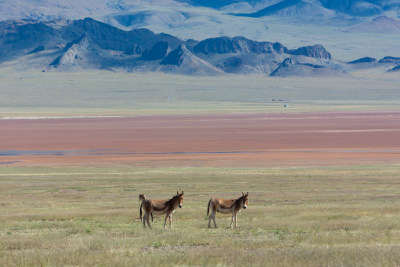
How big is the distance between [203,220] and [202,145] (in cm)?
5226

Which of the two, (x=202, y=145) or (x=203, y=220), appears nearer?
(x=203, y=220)

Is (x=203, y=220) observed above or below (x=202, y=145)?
above

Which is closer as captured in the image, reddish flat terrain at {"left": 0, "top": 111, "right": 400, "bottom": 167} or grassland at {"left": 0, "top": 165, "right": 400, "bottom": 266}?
grassland at {"left": 0, "top": 165, "right": 400, "bottom": 266}

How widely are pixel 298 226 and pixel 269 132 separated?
76618 mm

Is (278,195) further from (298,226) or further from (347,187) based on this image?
(298,226)

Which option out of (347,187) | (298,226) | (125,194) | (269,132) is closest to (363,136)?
(269,132)

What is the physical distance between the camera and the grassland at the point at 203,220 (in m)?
15.2

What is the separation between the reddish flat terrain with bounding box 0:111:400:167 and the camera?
58844 millimetres

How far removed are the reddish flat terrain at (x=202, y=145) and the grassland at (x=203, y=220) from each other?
12.1 metres

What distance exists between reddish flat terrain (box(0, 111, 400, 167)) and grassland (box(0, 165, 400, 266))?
39.8 ft

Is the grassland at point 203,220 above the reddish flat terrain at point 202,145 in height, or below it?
above

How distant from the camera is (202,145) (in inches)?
2987

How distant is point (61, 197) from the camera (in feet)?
113

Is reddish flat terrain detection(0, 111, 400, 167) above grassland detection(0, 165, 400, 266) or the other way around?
the other way around
